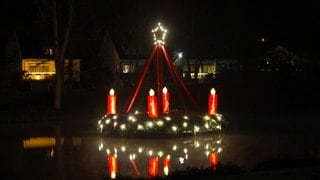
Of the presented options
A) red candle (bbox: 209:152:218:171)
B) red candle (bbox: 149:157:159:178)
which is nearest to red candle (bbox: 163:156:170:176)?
red candle (bbox: 149:157:159:178)

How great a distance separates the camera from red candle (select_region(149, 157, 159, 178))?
15.1 meters

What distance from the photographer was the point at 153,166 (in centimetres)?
1661

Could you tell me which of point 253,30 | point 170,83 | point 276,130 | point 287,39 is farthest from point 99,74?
point 276,130

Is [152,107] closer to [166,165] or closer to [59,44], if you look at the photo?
[166,165]

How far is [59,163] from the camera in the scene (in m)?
17.6

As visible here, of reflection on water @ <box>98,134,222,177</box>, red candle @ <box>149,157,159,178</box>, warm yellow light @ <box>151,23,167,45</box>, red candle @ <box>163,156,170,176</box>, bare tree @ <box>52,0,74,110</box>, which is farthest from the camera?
bare tree @ <box>52,0,74,110</box>

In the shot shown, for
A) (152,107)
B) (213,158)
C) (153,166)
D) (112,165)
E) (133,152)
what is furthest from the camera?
(152,107)

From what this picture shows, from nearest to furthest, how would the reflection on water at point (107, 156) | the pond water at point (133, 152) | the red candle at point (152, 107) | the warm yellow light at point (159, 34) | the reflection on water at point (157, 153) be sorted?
the reflection on water at point (107, 156), the pond water at point (133, 152), the reflection on water at point (157, 153), the red candle at point (152, 107), the warm yellow light at point (159, 34)

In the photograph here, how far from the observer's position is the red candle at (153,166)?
15148mm

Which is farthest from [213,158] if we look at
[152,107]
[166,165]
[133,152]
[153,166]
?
[152,107]

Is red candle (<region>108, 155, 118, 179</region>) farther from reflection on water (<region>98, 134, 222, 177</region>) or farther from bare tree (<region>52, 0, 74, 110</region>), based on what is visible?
bare tree (<region>52, 0, 74, 110</region>)

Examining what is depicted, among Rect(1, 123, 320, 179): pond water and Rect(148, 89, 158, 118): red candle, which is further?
Rect(148, 89, 158, 118): red candle

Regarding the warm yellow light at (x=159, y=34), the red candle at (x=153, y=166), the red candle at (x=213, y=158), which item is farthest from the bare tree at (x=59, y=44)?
the red candle at (x=153, y=166)

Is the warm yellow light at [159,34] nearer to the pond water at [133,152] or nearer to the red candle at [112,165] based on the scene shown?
the pond water at [133,152]
